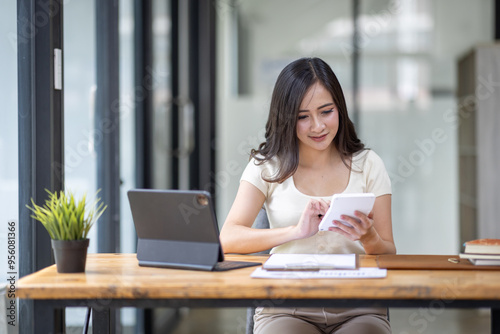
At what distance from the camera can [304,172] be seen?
7.43 feet

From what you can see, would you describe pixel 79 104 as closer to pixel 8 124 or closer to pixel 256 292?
pixel 8 124

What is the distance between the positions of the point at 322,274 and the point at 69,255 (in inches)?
24.9

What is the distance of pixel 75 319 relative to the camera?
256 centimetres

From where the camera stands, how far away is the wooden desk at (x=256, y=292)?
145 cm

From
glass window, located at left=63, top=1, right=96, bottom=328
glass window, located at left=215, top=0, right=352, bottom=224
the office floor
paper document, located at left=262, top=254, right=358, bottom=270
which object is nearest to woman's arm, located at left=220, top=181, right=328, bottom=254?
paper document, located at left=262, top=254, right=358, bottom=270

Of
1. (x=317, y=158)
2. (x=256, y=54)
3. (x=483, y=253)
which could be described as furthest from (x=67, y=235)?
(x=256, y=54)

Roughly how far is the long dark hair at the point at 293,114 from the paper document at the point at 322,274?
643 millimetres

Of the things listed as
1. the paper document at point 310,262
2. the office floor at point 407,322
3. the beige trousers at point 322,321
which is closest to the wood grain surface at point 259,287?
the paper document at point 310,262

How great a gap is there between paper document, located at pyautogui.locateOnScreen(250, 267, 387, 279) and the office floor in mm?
2573

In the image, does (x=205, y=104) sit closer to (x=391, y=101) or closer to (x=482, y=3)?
(x=391, y=101)

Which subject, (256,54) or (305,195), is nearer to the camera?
(305,195)

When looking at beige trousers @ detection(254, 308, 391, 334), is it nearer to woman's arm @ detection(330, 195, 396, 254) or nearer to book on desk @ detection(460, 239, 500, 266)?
woman's arm @ detection(330, 195, 396, 254)

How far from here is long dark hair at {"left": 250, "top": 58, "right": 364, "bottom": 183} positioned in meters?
2.19

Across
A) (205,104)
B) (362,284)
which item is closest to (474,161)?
(205,104)
